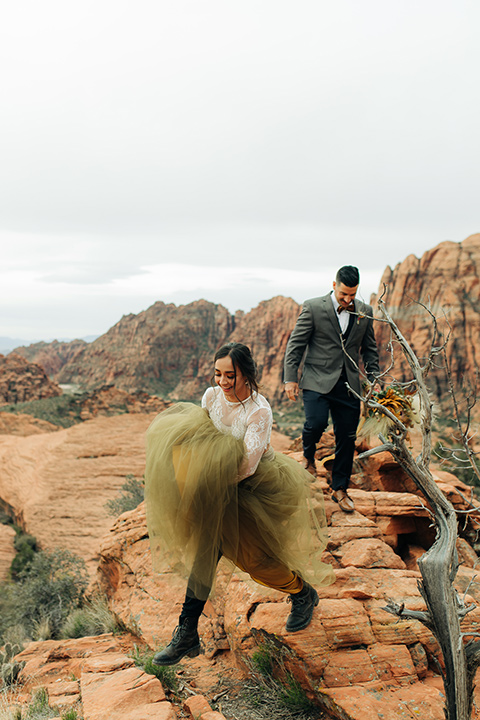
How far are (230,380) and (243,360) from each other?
0.14 metres

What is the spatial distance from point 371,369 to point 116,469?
1136 centimetres

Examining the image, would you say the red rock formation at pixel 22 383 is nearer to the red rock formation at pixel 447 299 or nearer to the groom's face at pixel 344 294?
the red rock formation at pixel 447 299

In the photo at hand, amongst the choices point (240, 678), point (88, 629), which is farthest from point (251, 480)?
point (88, 629)

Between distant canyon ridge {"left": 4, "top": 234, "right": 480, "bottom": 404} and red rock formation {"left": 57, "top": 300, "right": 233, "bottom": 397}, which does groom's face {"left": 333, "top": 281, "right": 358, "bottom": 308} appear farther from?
red rock formation {"left": 57, "top": 300, "right": 233, "bottom": 397}

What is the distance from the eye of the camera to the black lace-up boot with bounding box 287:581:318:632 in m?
3.13

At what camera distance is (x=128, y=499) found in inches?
435

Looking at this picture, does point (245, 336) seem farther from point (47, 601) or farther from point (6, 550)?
point (47, 601)

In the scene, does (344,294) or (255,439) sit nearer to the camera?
(255,439)

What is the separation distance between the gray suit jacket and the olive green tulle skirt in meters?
1.38

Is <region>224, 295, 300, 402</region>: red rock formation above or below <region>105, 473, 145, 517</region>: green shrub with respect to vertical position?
above

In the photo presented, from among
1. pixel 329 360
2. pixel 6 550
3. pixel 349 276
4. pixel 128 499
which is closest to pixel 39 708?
pixel 329 360

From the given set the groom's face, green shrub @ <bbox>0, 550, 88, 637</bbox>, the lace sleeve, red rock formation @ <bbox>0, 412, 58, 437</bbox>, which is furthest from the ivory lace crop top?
red rock formation @ <bbox>0, 412, 58, 437</bbox>

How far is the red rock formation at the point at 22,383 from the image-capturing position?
1962 inches

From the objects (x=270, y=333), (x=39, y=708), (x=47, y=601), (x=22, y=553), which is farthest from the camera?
(x=270, y=333)
